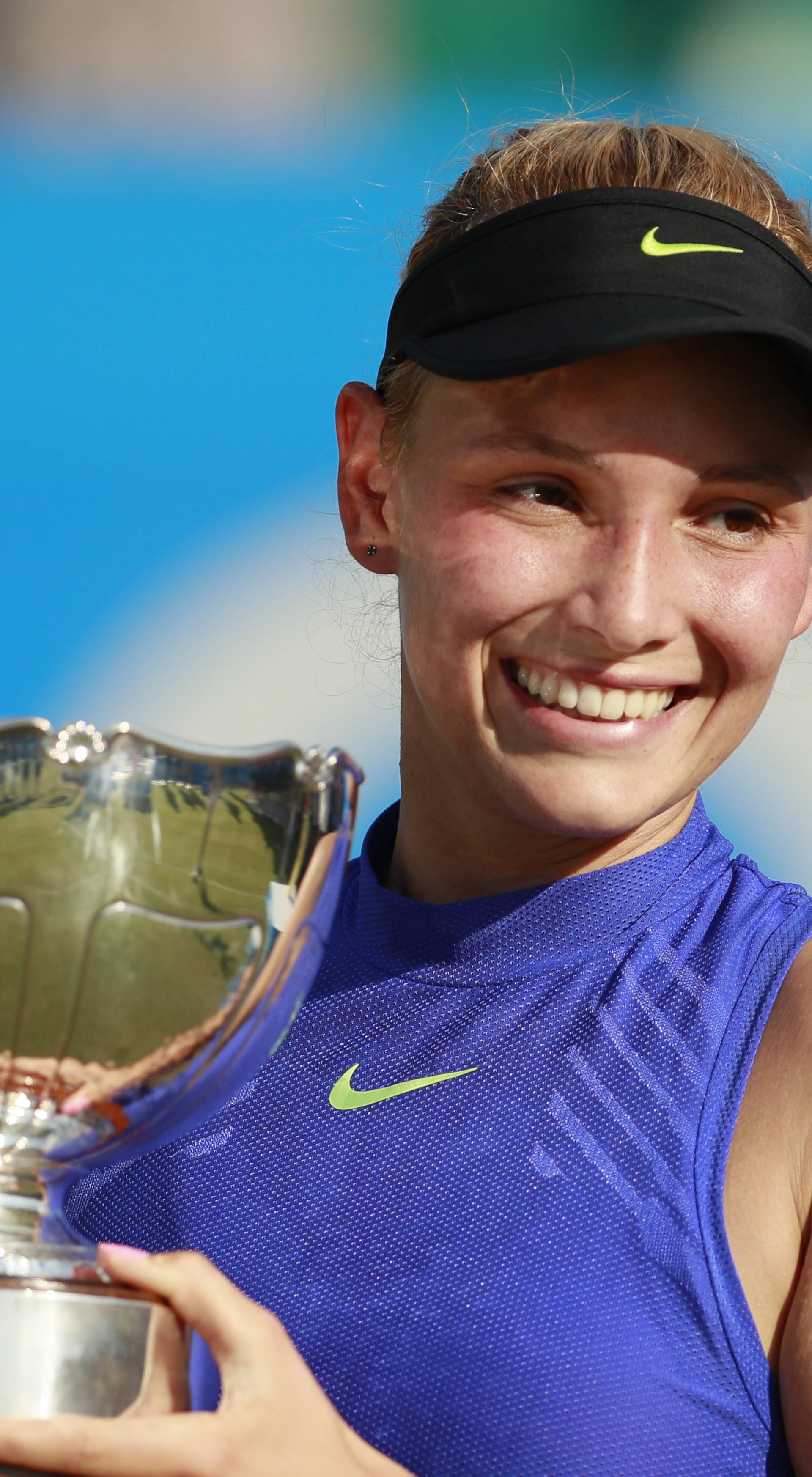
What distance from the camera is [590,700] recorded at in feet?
3.30

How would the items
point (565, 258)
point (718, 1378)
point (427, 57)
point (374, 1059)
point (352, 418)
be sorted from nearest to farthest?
point (718, 1378) < point (565, 258) < point (374, 1059) < point (352, 418) < point (427, 57)

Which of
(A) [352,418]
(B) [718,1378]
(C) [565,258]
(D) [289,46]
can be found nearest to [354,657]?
→ (A) [352,418]

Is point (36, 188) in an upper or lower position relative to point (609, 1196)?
upper

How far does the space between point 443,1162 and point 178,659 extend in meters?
1.27

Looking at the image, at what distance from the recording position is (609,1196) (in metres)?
0.94

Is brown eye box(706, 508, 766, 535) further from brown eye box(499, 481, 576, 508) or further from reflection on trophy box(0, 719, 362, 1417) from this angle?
reflection on trophy box(0, 719, 362, 1417)

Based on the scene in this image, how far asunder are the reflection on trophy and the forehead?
0.36 metres

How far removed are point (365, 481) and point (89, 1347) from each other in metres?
0.81

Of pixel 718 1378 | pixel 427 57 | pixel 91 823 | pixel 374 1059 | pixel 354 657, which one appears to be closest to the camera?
pixel 91 823

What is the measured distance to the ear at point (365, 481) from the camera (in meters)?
1.24

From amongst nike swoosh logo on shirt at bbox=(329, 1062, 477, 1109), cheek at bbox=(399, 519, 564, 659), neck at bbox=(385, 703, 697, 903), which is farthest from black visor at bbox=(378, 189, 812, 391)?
nike swoosh logo on shirt at bbox=(329, 1062, 477, 1109)

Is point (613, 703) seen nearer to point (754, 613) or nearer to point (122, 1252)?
point (754, 613)

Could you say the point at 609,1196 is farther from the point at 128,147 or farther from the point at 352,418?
the point at 128,147

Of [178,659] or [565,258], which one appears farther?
[178,659]
